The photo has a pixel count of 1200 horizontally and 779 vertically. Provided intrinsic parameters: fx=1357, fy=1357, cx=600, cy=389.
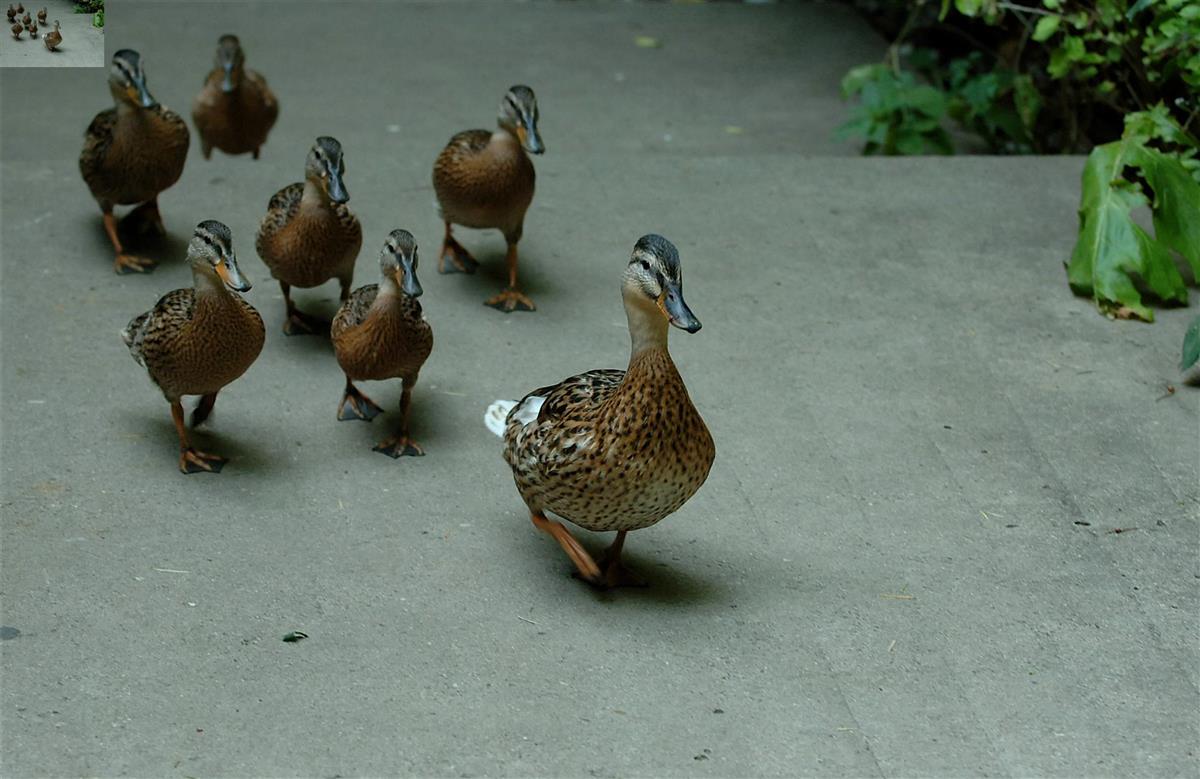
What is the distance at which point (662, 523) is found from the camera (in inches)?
181

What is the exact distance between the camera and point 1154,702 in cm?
379

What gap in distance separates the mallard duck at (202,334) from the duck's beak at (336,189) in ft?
1.98

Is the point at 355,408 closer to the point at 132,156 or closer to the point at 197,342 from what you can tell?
the point at 197,342

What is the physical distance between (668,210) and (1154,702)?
146 inches

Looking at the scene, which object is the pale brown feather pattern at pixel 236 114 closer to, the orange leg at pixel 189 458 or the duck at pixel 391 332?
the duck at pixel 391 332

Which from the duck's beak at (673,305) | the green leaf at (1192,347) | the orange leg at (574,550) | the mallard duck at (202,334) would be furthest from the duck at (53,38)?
the green leaf at (1192,347)

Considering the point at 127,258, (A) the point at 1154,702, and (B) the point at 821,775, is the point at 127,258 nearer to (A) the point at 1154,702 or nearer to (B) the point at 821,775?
(B) the point at 821,775

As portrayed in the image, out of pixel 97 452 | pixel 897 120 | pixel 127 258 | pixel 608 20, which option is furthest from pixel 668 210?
pixel 608 20

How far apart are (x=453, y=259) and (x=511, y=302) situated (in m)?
0.51

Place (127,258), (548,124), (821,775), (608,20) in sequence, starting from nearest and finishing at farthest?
1. (821,775)
2. (127,258)
3. (548,124)
4. (608,20)

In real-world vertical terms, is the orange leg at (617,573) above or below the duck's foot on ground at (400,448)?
above

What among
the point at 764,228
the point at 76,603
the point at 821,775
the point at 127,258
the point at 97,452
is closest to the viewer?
the point at 821,775

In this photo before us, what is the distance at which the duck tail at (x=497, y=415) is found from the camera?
4.96 metres

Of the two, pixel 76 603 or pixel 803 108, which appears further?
pixel 803 108
